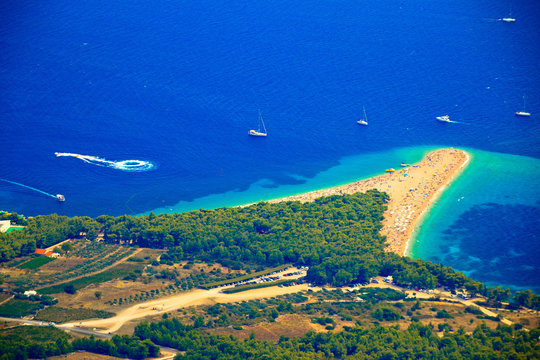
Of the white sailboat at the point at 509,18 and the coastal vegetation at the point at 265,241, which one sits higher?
the white sailboat at the point at 509,18

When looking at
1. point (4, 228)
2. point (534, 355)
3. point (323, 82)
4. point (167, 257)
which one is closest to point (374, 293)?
point (534, 355)

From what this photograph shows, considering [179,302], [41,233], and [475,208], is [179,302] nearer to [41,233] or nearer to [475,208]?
Result: [41,233]

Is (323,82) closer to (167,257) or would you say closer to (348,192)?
(348,192)

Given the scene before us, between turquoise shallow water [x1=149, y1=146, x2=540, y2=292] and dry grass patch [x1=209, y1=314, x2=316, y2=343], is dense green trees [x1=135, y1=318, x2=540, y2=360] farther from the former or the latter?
turquoise shallow water [x1=149, y1=146, x2=540, y2=292]

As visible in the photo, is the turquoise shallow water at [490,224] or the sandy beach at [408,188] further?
the sandy beach at [408,188]

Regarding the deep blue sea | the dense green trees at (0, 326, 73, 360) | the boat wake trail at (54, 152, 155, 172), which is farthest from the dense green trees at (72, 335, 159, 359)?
the boat wake trail at (54, 152, 155, 172)

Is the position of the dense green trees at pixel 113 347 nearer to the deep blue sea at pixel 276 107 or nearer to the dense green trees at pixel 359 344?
the dense green trees at pixel 359 344

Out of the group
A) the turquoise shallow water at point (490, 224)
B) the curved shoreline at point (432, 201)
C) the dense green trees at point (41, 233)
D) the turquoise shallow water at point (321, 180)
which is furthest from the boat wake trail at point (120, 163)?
the turquoise shallow water at point (490, 224)
